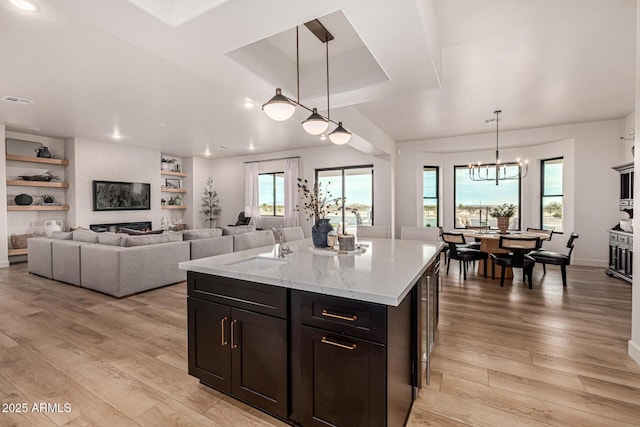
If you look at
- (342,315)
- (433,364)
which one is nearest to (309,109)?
(342,315)

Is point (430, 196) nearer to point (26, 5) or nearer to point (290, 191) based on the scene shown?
point (290, 191)

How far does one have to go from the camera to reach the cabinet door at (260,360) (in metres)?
1.66

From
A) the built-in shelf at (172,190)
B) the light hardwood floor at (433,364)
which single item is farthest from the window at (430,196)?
the built-in shelf at (172,190)

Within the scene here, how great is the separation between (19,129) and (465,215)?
10.2 metres

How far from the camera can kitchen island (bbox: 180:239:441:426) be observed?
1415 millimetres

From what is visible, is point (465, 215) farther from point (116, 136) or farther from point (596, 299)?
point (116, 136)

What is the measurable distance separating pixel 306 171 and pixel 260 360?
6.96 metres

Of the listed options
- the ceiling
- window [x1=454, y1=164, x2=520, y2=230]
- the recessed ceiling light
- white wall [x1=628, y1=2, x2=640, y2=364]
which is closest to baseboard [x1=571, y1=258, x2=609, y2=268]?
window [x1=454, y1=164, x2=520, y2=230]

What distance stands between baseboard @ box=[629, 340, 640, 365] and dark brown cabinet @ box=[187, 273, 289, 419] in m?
2.86

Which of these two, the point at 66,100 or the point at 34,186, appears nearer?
the point at 66,100

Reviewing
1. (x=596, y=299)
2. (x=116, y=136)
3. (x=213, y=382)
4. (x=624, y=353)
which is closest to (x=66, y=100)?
(x=116, y=136)

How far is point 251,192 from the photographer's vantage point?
927cm

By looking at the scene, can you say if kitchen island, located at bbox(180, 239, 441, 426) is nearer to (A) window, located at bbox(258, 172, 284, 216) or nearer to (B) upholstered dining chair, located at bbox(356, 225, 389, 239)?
(B) upholstered dining chair, located at bbox(356, 225, 389, 239)

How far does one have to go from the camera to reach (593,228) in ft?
18.9
